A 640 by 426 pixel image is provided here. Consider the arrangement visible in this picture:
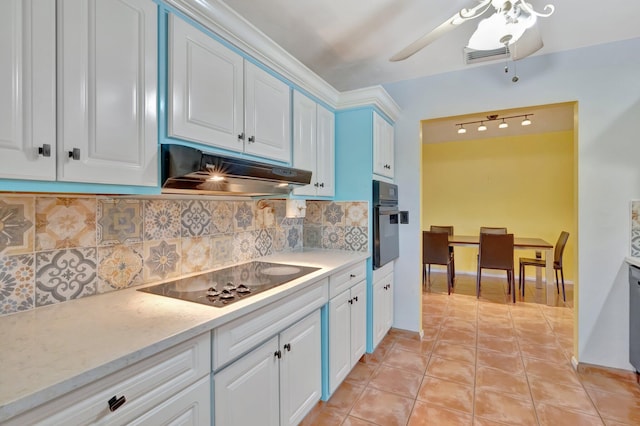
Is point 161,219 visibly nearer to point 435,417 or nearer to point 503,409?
point 435,417

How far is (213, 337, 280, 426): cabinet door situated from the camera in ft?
3.70

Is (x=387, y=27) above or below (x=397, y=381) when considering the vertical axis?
above

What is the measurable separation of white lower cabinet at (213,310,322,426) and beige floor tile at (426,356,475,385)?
1006 millimetres

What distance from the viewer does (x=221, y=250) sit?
6.31 ft

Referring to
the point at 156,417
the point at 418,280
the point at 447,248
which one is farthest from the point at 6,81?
the point at 447,248

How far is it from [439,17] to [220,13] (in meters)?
1.37

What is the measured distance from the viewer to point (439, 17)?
1.96 metres

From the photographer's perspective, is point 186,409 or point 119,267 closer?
point 186,409

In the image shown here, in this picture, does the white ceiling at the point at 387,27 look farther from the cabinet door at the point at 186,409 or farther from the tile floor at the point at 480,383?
the tile floor at the point at 480,383

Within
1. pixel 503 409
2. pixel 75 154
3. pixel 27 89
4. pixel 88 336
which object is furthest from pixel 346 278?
pixel 27 89

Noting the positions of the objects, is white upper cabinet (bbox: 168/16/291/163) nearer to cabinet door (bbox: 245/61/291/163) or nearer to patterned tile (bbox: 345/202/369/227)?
cabinet door (bbox: 245/61/291/163)

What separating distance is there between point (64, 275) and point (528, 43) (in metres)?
2.56

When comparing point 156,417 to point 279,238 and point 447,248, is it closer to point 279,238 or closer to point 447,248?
point 279,238

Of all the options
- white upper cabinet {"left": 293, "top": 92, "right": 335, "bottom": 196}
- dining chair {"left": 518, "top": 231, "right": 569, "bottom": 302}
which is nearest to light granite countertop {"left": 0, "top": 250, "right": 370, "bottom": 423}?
white upper cabinet {"left": 293, "top": 92, "right": 335, "bottom": 196}
